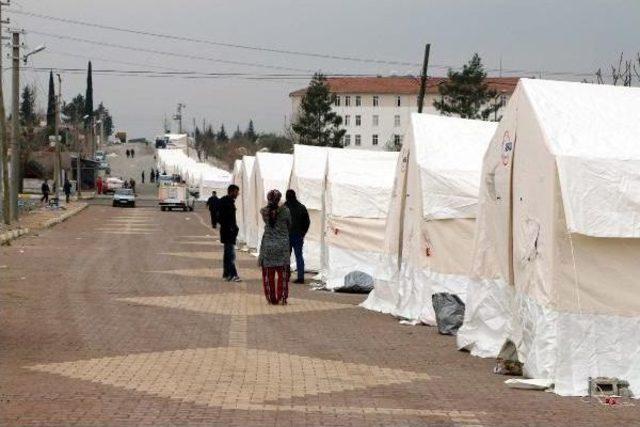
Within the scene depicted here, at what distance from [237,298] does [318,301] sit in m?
1.48

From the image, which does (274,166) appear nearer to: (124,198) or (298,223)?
(298,223)

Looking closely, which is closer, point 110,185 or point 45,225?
point 45,225

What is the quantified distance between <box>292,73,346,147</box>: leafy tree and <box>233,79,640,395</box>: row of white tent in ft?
272

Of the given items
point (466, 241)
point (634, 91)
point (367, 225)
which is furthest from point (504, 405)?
point (367, 225)

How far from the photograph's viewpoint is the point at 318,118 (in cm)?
10206

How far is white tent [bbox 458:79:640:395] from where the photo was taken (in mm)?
10602

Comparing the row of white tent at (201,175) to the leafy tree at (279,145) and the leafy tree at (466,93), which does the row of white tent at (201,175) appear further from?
the leafy tree at (466,93)

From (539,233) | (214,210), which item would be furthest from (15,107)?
(539,233)

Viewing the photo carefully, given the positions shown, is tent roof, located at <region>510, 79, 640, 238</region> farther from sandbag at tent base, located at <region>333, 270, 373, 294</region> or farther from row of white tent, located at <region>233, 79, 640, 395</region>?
sandbag at tent base, located at <region>333, 270, 373, 294</region>

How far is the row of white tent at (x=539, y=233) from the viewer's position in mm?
10672

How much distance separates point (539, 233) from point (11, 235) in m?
28.3

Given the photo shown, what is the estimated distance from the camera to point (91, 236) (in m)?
40.8

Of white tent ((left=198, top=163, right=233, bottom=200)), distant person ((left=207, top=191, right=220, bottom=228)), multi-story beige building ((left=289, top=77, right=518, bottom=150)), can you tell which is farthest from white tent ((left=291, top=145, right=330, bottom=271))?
multi-story beige building ((left=289, top=77, right=518, bottom=150))

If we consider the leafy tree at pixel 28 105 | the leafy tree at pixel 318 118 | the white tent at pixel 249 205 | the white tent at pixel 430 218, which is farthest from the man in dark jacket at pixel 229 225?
the leafy tree at pixel 28 105
